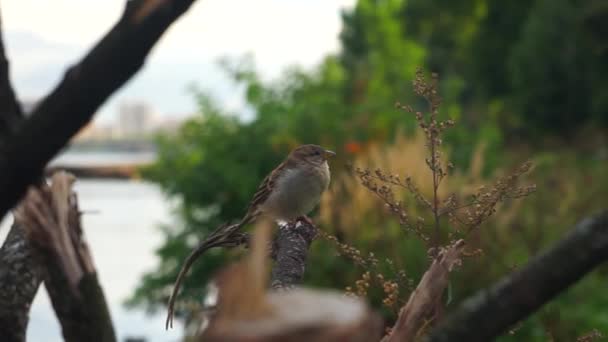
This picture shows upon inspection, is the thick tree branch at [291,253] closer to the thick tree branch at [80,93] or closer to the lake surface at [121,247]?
the lake surface at [121,247]

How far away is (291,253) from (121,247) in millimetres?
26010

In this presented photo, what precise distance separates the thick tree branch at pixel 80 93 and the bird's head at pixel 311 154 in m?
2.71

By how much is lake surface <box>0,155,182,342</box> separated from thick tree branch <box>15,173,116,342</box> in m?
0.07

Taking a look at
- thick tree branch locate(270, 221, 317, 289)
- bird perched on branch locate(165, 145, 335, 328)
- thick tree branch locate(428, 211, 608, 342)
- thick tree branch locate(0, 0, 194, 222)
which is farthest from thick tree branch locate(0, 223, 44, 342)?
bird perched on branch locate(165, 145, 335, 328)

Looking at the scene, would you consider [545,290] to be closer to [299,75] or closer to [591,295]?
[591,295]

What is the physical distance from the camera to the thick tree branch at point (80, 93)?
5.34 ft

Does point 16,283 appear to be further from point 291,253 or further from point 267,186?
point 267,186

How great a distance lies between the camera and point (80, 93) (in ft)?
5.37

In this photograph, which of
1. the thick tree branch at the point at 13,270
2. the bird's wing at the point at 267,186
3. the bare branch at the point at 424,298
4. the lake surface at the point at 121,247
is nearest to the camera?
the thick tree branch at the point at 13,270

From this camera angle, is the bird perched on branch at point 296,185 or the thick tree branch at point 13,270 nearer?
the thick tree branch at point 13,270

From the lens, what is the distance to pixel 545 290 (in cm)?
140

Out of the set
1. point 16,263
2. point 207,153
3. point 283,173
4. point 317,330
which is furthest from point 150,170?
point 317,330

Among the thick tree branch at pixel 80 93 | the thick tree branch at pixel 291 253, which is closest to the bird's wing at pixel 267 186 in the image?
the thick tree branch at pixel 291 253

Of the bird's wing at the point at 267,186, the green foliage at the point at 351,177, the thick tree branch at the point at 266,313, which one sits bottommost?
the thick tree branch at the point at 266,313
